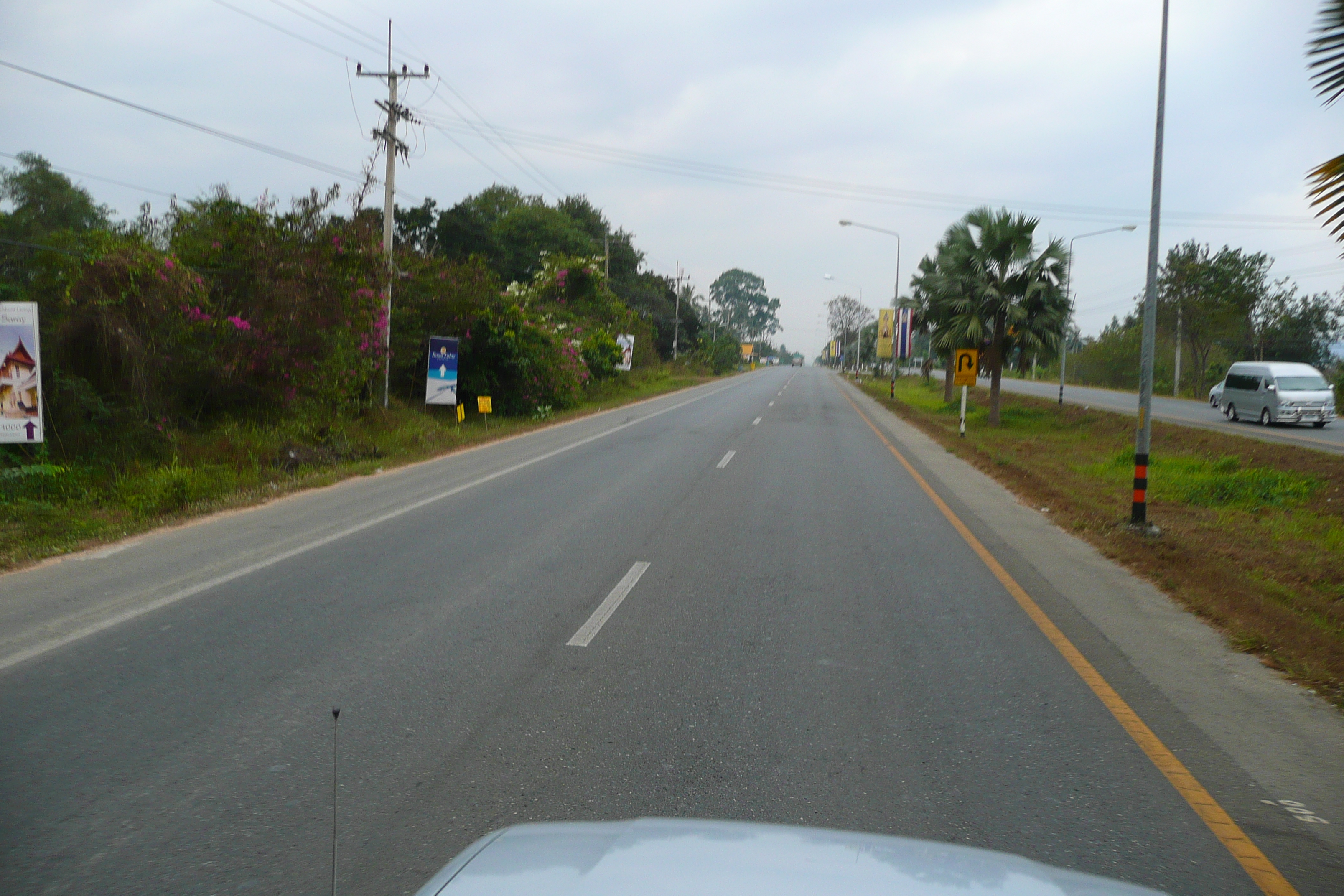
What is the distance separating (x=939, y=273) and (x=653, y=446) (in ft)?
58.3

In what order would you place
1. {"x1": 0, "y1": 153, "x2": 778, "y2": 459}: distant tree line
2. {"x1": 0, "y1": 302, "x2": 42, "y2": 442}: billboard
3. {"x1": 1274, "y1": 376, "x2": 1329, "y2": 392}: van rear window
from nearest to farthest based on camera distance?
1. {"x1": 0, "y1": 302, "x2": 42, "y2": 442}: billboard
2. {"x1": 0, "y1": 153, "x2": 778, "y2": 459}: distant tree line
3. {"x1": 1274, "y1": 376, "x2": 1329, "y2": 392}: van rear window

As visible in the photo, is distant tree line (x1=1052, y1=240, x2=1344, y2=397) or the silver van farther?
distant tree line (x1=1052, y1=240, x2=1344, y2=397)

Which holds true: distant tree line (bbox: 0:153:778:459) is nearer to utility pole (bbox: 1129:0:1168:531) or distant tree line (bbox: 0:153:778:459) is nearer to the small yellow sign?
the small yellow sign

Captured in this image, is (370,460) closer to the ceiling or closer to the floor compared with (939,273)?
closer to the floor

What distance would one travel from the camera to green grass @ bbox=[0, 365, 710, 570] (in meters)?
9.77

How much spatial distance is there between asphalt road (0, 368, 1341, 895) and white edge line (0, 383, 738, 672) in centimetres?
5

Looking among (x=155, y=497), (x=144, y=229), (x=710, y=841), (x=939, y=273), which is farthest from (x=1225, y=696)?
(x=939, y=273)

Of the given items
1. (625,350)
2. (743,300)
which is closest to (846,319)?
(743,300)

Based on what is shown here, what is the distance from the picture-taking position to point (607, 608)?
6.96 metres

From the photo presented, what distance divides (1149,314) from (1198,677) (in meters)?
6.29

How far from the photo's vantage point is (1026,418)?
3294 centimetres

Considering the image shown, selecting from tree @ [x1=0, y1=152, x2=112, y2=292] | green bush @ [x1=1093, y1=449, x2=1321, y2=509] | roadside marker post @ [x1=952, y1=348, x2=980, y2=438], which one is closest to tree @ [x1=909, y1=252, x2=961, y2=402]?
roadside marker post @ [x1=952, y1=348, x2=980, y2=438]

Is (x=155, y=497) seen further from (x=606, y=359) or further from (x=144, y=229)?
(x=606, y=359)

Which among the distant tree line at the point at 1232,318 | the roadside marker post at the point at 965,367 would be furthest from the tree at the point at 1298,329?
the roadside marker post at the point at 965,367
